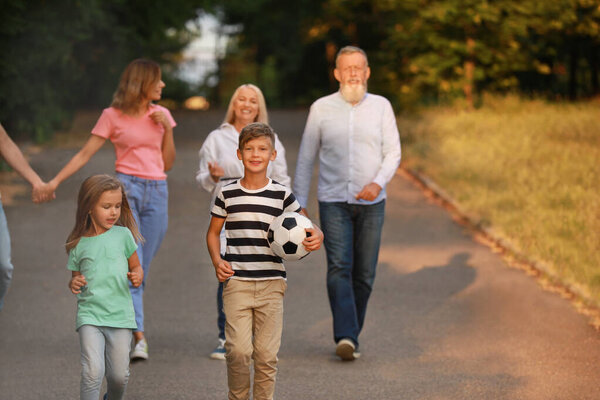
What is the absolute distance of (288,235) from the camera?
4.97 m

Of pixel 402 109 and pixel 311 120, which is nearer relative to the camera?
pixel 311 120

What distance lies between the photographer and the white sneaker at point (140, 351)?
6836 millimetres

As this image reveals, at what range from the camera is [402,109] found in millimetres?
27828

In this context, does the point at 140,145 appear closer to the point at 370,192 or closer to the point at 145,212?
the point at 145,212

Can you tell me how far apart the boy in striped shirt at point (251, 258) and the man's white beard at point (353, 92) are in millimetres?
1798

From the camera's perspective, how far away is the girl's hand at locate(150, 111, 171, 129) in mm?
6836

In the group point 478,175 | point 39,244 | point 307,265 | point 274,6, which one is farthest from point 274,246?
point 274,6

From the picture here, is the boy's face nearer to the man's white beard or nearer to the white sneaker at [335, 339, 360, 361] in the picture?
the man's white beard

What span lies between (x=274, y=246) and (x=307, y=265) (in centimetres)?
555

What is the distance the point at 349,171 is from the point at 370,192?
12.1 inches

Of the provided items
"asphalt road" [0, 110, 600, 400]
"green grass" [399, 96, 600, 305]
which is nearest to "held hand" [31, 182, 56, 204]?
"asphalt road" [0, 110, 600, 400]

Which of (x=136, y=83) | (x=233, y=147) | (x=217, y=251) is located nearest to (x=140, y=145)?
(x=136, y=83)

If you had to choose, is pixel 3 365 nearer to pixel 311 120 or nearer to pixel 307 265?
pixel 311 120

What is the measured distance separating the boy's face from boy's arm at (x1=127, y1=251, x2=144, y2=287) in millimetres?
776
